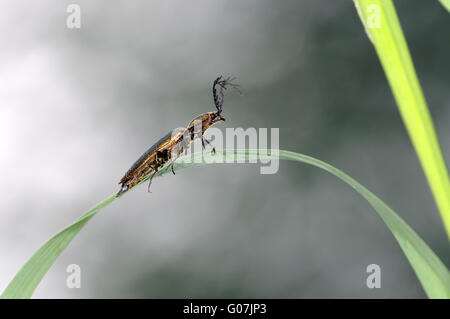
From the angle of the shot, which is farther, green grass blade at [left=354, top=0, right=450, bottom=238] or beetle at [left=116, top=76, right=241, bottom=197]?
beetle at [left=116, top=76, right=241, bottom=197]

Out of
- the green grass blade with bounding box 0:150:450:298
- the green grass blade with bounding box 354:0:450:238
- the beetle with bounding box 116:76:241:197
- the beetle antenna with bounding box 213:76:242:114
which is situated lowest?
the green grass blade with bounding box 0:150:450:298

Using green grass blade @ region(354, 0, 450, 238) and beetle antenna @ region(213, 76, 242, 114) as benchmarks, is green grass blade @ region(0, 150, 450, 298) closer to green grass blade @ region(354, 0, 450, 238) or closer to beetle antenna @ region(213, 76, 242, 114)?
green grass blade @ region(354, 0, 450, 238)

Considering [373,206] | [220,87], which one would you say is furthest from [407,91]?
[220,87]

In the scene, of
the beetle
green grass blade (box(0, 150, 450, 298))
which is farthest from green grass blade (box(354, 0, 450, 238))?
the beetle

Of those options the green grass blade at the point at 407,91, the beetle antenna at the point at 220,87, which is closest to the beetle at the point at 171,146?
the beetle antenna at the point at 220,87

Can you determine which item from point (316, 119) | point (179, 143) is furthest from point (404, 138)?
point (179, 143)

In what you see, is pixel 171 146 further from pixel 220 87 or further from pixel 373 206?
pixel 373 206
